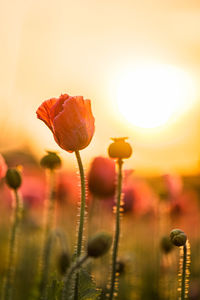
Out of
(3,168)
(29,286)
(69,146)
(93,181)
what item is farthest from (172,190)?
(69,146)

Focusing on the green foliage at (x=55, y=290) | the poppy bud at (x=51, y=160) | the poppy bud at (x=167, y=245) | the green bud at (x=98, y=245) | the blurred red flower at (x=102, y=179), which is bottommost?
the green foliage at (x=55, y=290)

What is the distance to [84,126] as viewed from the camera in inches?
68.1

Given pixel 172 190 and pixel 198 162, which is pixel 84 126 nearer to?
pixel 172 190

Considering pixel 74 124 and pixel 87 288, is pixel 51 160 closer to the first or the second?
pixel 74 124

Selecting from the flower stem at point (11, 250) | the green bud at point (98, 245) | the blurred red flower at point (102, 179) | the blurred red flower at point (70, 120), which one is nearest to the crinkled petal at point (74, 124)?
the blurred red flower at point (70, 120)

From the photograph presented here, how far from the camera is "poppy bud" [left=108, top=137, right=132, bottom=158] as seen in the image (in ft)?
6.21

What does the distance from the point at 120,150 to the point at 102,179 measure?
39.5 inches

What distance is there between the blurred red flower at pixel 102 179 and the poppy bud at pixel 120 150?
813 millimetres

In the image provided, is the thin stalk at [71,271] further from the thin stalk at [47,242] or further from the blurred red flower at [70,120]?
the thin stalk at [47,242]

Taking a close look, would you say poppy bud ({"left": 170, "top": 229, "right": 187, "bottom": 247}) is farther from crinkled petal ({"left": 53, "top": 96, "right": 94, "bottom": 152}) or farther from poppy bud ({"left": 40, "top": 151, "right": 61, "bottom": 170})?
poppy bud ({"left": 40, "top": 151, "right": 61, "bottom": 170})

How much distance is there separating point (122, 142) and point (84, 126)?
236 mm

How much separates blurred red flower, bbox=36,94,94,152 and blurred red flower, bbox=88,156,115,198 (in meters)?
1.00

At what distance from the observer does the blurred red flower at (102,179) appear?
282 centimetres

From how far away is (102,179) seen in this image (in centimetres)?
288
